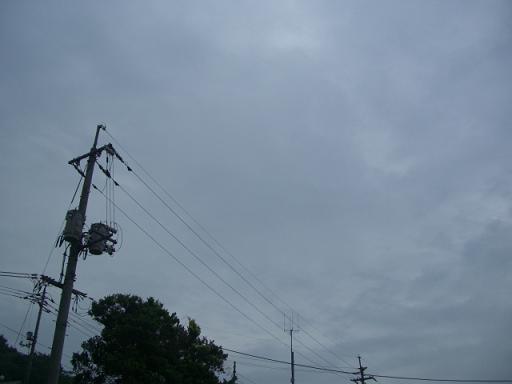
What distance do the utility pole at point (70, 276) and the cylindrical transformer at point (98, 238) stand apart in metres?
0.42

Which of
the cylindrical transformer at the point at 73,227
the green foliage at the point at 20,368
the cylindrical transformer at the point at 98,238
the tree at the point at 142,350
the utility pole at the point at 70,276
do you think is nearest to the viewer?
the utility pole at the point at 70,276

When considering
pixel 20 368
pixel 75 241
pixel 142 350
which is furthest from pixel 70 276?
pixel 20 368

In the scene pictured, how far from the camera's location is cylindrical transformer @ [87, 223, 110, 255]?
53.3 feet

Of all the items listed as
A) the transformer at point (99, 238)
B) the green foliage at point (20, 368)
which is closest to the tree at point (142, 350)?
the transformer at point (99, 238)

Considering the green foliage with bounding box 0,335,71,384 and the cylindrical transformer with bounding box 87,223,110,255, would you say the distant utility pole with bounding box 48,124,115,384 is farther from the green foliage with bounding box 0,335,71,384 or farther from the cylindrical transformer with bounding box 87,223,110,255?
the green foliage with bounding box 0,335,71,384

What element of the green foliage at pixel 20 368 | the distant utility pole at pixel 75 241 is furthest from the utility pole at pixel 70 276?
the green foliage at pixel 20 368

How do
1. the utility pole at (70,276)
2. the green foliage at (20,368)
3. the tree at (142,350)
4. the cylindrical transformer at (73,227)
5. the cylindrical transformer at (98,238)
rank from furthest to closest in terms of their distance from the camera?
the green foliage at (20,368) < the tree at (142,350) < the cylindrical transformer at (98,238) < the cylindrical transformer at (73,227) < the utility pole at (70,276)

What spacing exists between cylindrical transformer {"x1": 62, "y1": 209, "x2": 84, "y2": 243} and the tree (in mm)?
13325

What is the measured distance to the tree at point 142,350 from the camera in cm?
2616

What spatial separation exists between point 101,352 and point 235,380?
17.6m

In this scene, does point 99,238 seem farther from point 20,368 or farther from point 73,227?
point 20,368

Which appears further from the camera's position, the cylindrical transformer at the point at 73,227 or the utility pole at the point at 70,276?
the cylindrical transformer at the point at 73,227

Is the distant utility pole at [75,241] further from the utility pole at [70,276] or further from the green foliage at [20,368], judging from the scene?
the green foliage at [20,368]

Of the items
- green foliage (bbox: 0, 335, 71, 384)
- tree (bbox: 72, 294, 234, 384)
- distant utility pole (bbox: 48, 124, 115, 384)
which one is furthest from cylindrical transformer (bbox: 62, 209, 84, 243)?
green foliage (bbox: 0, 335, 71, 384)
